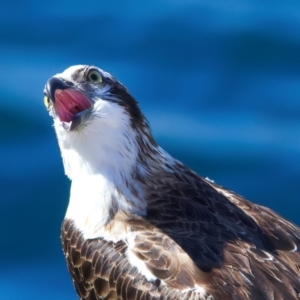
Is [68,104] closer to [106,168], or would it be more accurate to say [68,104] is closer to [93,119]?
[93,119]

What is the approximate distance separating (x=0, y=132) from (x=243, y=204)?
3032mm

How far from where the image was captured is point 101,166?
283 inches

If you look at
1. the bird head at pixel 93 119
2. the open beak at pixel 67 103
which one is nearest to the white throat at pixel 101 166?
the bird head at pixel 93 119

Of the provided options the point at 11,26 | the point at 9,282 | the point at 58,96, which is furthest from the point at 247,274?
the point at 11,26

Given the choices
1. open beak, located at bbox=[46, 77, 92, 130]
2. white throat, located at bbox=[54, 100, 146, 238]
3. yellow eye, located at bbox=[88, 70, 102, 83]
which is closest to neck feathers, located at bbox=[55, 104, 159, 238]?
white throat, located at bbox=[54, 100, 146, 238]

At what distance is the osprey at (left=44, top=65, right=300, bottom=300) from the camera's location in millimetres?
6422

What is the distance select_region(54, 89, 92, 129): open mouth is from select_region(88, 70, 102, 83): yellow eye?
0.69 ft

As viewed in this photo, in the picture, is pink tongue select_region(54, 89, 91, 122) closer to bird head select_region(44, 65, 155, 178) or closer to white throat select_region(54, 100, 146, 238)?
bird head select_region(44, 65, 155, 178)

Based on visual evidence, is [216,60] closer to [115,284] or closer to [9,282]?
[9,282]

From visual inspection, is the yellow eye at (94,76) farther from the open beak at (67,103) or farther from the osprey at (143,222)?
the open beak at (67,103)

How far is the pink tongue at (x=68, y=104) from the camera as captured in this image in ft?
22.2

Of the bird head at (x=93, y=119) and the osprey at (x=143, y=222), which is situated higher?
the bird head at (x=93, y=119)

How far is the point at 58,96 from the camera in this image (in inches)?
266

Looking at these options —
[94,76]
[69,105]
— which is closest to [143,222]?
[69,105]
